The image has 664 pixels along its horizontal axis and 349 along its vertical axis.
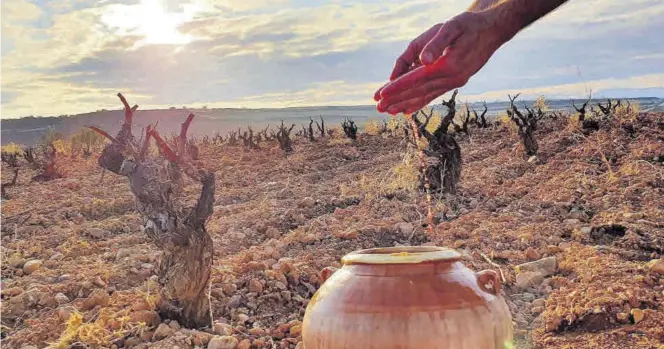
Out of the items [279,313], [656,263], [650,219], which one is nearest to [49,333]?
[279,313]

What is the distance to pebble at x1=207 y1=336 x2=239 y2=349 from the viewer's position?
4449 millimetres

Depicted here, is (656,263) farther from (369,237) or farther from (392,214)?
(392,214)

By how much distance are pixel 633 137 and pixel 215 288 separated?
27.9 feet

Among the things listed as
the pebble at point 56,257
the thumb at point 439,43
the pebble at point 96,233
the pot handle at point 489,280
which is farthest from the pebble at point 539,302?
the pebble at point 96,233

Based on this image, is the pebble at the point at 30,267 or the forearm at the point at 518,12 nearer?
the forearm at the point at 518,12

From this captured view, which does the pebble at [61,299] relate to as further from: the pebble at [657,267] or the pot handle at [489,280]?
the pebble at [657,267]

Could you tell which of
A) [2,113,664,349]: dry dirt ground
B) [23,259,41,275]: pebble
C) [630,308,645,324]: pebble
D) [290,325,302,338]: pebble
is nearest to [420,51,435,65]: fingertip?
[2,113,664,349]: dry dirt ground

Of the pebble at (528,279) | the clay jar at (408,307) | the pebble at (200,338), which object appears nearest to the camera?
the clay jar at (408,307)

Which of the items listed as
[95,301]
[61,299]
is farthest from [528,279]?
[61,299]

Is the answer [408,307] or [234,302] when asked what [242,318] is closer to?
[234,302]

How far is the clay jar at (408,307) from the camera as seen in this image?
2611 mm

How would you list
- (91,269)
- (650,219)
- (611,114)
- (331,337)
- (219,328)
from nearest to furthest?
(331,337)
(219,328)
(91,269)
(650,219)
(611,114)

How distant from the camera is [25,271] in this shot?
22.9 feet

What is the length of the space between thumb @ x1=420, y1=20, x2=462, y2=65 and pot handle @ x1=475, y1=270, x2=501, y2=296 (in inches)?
34.5
